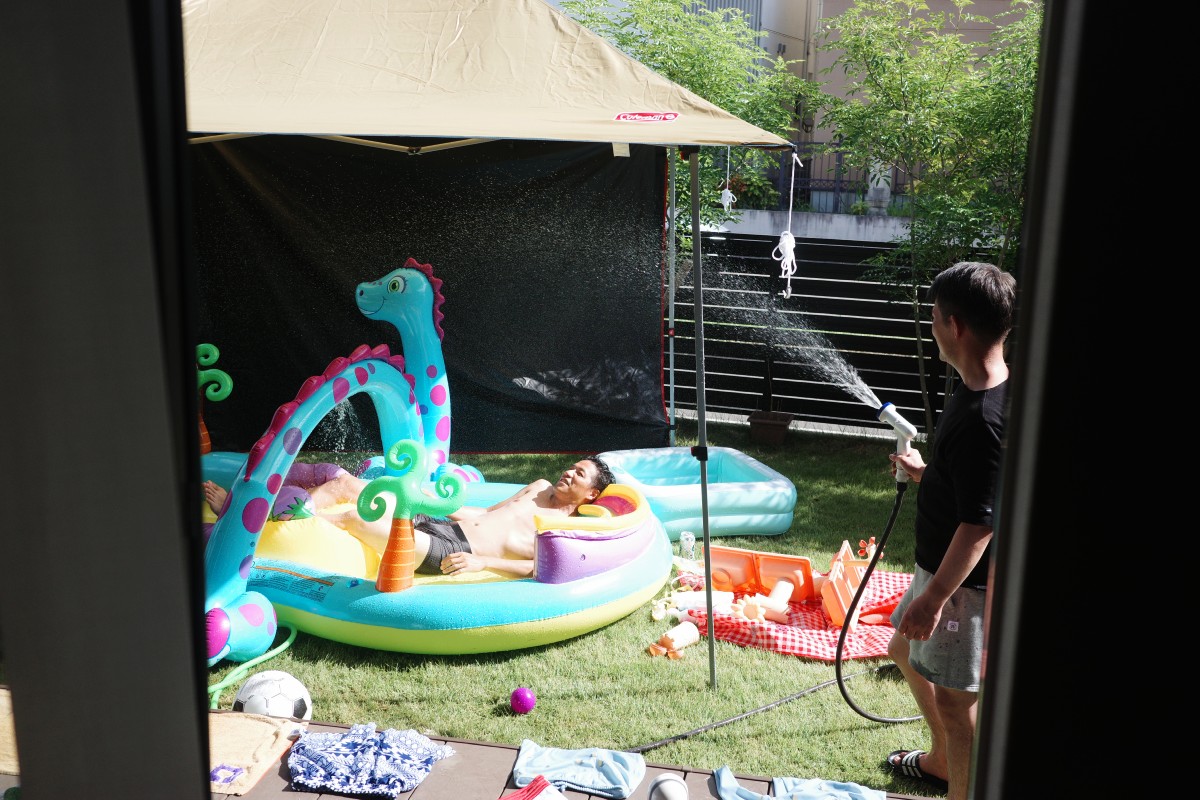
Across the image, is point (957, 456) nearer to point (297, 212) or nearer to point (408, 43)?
point (408, 43)

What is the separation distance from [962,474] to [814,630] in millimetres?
2188

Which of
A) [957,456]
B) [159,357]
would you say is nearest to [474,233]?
[957,456]

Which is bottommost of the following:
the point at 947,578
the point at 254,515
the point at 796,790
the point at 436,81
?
the point at 796,790

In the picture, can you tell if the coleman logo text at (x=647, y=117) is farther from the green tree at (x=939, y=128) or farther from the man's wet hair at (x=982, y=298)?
the green tree at (x=939, y=128)

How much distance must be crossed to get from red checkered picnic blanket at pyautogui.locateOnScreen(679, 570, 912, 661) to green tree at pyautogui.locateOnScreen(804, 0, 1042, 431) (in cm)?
293

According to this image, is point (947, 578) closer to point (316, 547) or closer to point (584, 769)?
point (584, 769)

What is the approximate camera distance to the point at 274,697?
317 cm

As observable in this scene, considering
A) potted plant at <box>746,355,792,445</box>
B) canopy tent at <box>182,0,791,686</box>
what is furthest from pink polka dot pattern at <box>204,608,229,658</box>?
potted plant at <box>746,355,792,445</box>

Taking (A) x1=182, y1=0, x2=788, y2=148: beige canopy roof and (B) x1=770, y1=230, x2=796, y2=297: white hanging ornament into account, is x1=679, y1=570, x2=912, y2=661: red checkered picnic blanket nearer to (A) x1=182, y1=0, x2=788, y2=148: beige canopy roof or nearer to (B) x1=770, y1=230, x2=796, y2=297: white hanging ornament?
(A) x1=182, y1=0, x2=788, y2=148: beige canopy roof

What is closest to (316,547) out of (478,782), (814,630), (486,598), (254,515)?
(254,515)

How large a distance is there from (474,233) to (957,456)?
4.70 metres

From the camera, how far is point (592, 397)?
680 cm

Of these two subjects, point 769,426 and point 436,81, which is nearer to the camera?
point 436,81

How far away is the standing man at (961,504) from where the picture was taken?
219 cm
